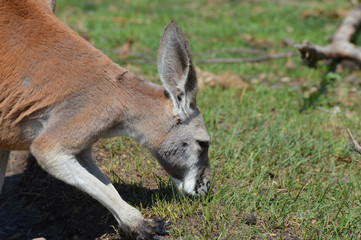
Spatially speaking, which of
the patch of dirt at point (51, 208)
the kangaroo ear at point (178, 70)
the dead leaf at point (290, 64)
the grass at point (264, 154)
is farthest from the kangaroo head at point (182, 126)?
the dead leaf at point (290, 64)

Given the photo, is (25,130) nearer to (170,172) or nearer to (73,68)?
(73,68)

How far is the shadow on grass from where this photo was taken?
379cm

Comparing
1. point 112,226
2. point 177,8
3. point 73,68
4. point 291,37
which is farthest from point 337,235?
point 177,8

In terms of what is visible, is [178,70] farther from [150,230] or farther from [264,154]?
[264,154]

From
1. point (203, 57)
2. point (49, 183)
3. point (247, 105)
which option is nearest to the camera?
point (49, 183)

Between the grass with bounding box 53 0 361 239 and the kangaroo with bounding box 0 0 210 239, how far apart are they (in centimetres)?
51

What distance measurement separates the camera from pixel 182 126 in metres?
3.51

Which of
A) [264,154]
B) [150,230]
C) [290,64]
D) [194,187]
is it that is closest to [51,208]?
[150,230]

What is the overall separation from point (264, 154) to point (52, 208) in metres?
2.08

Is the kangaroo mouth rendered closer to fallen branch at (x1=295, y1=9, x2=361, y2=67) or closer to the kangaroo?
the kangaroo

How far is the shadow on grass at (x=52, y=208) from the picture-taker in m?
3.79

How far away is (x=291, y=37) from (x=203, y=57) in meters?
2.05

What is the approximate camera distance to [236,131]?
486 cm

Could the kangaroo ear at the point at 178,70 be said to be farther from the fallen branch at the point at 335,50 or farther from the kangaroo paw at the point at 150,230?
the fallen branch at the point at 335,50
